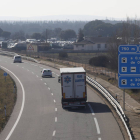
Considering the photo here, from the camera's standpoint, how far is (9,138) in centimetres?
1684

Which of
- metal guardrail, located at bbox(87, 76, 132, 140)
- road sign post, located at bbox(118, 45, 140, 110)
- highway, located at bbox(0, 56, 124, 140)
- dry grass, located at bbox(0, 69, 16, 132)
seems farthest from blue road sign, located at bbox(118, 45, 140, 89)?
dry grass, located at bbox(0, 69, 16, 132)

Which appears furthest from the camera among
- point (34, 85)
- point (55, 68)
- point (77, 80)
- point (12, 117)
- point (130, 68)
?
point (55, 68)

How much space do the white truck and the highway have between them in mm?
651

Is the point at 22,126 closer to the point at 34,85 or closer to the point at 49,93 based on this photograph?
the point at 49,93

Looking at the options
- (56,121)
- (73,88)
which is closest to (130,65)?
(73,88)

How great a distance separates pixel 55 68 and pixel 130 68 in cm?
3604

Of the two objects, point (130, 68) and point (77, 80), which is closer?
point (130, 68)

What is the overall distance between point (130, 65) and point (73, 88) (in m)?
5.84

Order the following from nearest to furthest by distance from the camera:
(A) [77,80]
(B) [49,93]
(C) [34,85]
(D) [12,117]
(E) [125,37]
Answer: (D) [12,117] → (A) [77,80] → (B) [49,93] → (C) [34,85] → (E) [125,37]

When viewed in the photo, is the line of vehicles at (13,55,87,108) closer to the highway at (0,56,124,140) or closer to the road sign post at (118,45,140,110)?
the highway at (0,56,124,140)

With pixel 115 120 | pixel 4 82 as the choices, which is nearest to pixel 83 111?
pixel 115 120

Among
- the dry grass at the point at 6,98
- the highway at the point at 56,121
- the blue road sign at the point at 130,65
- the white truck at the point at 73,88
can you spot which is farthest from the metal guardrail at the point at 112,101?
the dry grass at the point at 6,98

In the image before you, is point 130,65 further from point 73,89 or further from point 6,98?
point 6,98

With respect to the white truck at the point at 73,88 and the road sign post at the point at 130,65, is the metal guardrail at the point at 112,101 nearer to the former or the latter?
the road sign post at the point at 130,65
